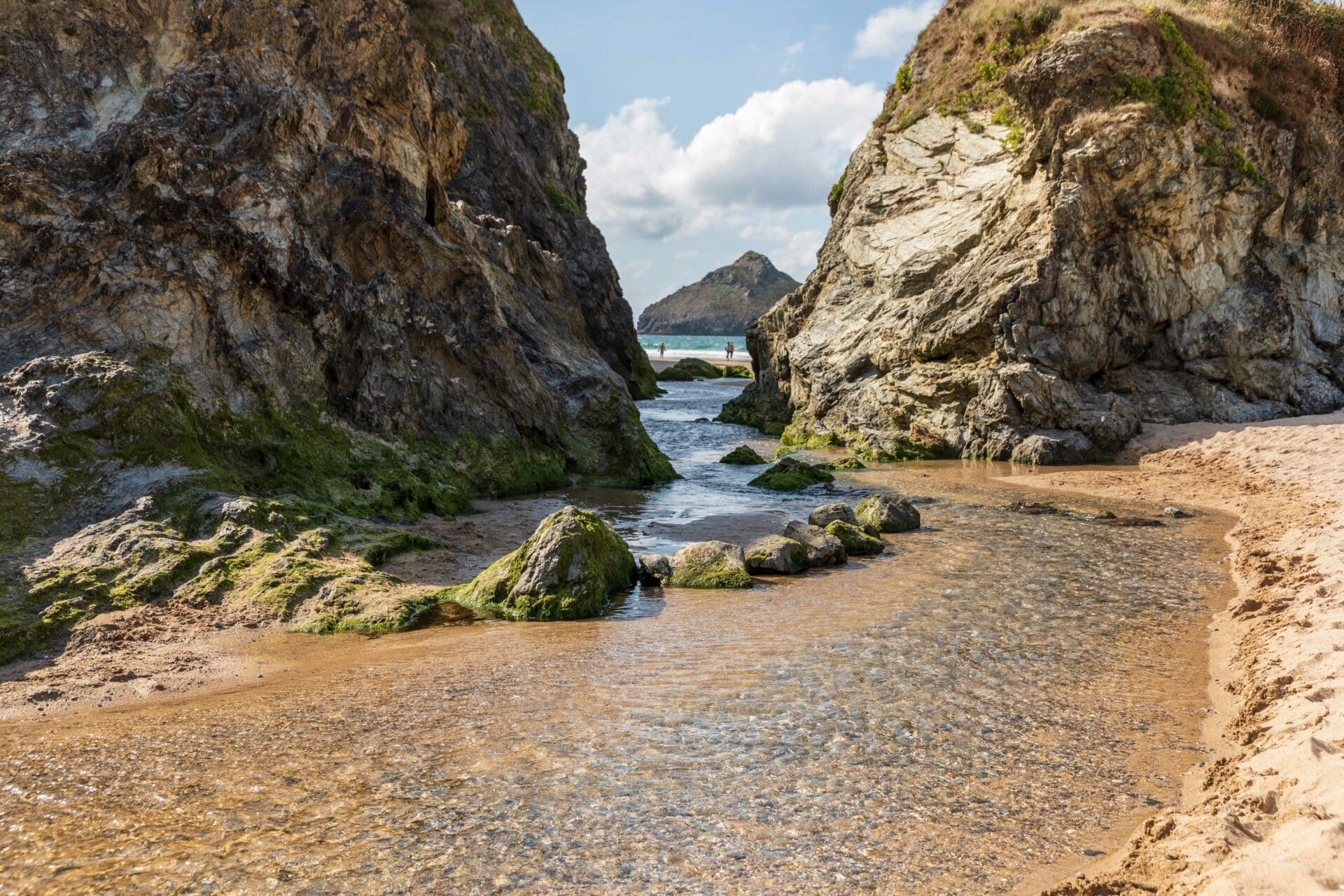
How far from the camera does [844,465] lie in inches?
963

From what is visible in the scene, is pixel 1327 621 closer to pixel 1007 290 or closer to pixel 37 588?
pixel 37 588

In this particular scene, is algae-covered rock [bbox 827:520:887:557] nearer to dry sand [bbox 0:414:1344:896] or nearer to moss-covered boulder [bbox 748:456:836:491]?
dry sand [bbox 0:414:1344:896]

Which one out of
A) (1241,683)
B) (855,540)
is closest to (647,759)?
(1241,683)

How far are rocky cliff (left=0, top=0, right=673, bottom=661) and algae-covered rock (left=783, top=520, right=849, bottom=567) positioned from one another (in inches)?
228

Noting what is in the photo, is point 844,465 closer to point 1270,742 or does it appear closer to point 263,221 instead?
point 263,221

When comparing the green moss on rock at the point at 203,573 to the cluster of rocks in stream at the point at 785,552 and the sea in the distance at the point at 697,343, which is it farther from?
the sea in the distance at the point at 697,343

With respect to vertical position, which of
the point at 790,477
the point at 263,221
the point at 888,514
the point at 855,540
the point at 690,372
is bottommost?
the point at 855,540

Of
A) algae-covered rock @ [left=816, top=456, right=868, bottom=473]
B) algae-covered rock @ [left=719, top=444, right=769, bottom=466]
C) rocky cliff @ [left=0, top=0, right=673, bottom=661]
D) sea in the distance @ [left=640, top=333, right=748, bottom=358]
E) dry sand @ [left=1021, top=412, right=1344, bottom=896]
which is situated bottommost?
dry sand @ [left=1021, top=412, right=1344, bottom=896]

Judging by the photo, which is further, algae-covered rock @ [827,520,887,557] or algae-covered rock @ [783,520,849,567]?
algae-covered rock @ [827,520,887,557]

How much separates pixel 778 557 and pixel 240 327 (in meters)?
8.86

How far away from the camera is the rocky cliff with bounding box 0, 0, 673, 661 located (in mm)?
9609

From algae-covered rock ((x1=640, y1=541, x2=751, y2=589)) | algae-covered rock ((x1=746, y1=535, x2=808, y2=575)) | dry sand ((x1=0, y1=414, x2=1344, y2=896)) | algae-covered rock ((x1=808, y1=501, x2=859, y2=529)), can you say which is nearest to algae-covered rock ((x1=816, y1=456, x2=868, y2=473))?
algae-covered rock ((x1=808, y1=501, x2=859, y2=529))

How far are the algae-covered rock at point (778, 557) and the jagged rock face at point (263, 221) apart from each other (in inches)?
283

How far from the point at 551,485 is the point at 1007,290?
589 inches
